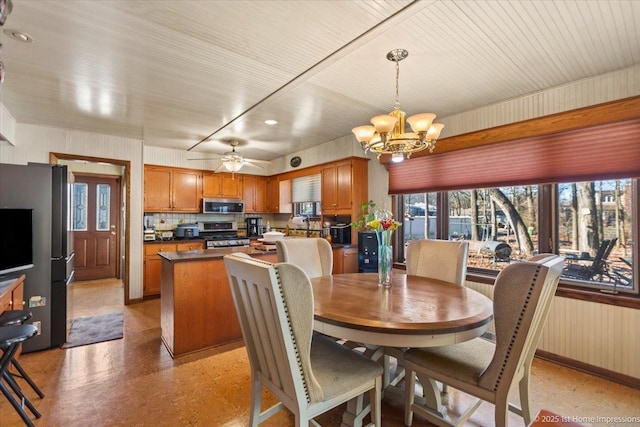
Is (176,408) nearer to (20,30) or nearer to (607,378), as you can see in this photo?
(20,30)

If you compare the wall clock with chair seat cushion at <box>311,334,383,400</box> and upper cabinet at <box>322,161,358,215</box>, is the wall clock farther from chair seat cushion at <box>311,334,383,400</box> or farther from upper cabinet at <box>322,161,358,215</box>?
chair seat cushion at <box>311,334,383,400</box>

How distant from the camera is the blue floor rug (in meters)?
3.16

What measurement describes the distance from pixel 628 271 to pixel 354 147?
10.1 ft

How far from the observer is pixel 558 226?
2830 millimetres

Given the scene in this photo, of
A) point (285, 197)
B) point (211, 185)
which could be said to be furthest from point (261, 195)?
point (211, 185)

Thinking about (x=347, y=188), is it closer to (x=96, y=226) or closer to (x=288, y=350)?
(x=288, y=350)

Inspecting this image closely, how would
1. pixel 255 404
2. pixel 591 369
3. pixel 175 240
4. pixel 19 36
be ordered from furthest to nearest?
1. pixel 175 240
2. pixel 591 369
3. pixel 19 36
4. pixel 255 404

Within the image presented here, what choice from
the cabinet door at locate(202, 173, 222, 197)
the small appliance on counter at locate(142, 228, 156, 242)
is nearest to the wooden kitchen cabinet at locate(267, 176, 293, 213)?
the cabinet door at locate(202, 173, 222, 197)

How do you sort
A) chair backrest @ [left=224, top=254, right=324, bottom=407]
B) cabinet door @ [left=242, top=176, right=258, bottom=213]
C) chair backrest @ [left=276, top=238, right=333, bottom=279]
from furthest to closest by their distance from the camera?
cabinet door @ [left=242, top=176, right=258, bottom=213]
chair backrest @ [left=276, top=238, right=333, bottom=279]
chair backrest @ [left=224, top=254, right=324, bottom=407]

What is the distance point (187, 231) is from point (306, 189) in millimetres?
2213

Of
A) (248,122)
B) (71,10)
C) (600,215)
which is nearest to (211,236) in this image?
(248,122)

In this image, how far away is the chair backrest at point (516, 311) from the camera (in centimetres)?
134

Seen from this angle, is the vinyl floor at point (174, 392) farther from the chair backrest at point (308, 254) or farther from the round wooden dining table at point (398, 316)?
the chair backrest at point (308, 254)

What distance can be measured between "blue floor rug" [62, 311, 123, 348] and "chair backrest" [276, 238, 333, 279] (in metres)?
2.22
